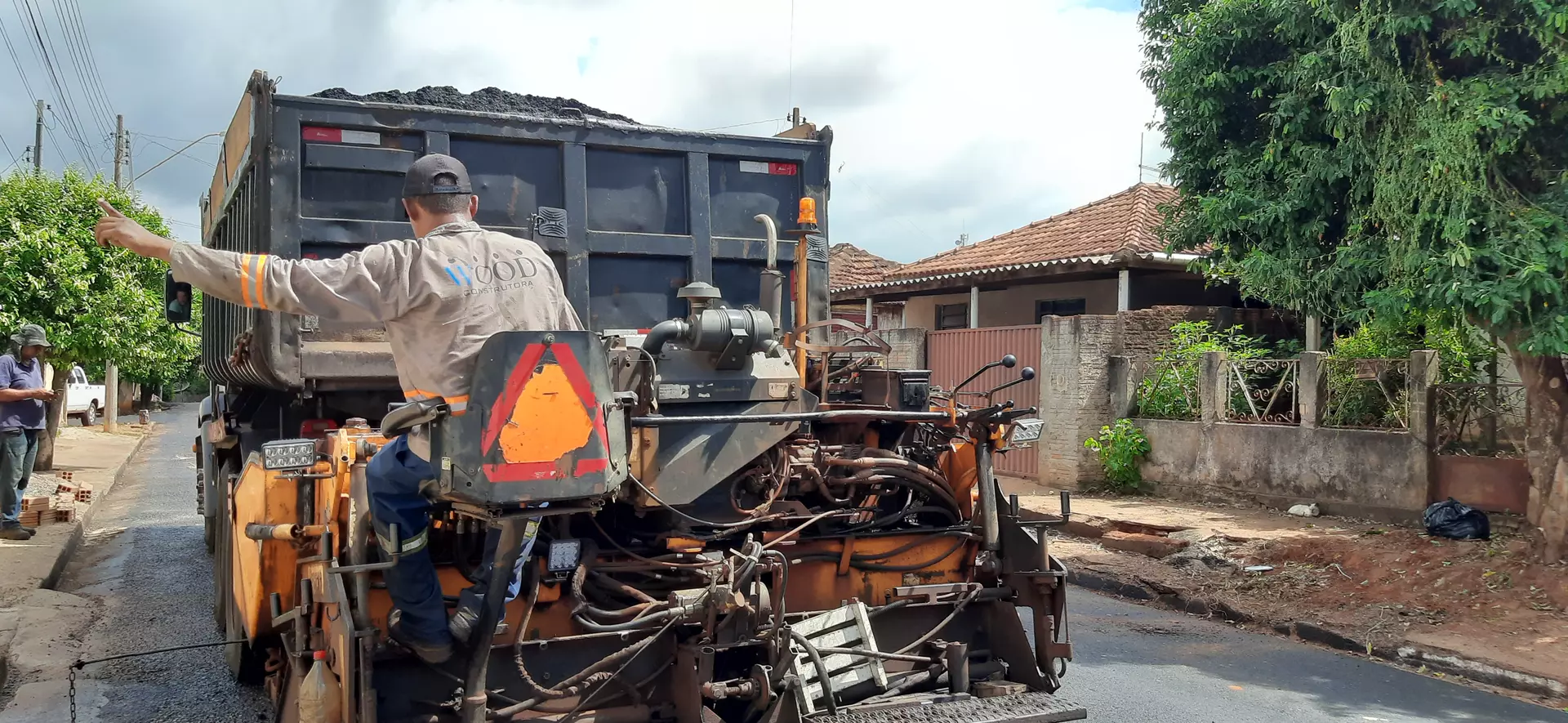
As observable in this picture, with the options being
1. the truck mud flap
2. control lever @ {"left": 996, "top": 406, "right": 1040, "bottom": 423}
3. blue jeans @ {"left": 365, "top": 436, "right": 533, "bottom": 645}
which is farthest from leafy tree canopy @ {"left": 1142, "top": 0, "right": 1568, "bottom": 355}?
blue jeans @ {"left": 365, "top": 436, "right": 533, "bottom": 645}

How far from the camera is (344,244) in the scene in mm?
4824

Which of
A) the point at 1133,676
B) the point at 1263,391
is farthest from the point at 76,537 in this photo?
the point at 1263,391

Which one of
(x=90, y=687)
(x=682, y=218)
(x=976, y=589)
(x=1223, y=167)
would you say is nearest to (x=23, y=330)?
(x=90, y=687)

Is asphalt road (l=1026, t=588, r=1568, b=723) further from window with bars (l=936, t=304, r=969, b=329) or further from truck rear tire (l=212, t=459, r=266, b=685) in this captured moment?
window with bars (l=936, t=304, r=969, b=329)

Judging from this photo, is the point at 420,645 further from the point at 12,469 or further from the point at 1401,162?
the point at 12,469

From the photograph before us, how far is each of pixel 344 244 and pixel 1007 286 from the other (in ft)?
43.3

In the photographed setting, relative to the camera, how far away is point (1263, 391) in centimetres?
1084

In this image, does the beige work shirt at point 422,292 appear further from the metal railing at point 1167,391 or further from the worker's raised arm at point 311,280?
the metal railing at point 1167,391

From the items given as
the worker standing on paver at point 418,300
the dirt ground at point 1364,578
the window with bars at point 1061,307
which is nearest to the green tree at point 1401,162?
the dirt ground at point 1364,578

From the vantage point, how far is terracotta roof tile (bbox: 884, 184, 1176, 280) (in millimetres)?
15039

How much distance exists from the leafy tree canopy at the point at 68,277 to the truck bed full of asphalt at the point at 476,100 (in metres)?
8.94

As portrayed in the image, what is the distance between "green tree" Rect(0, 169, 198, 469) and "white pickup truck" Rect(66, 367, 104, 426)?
1188 centimetres

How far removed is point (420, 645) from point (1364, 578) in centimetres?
654

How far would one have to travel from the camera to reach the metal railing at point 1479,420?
850 cm
